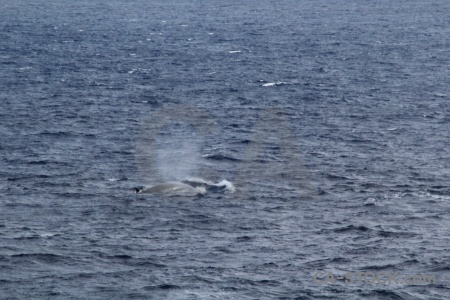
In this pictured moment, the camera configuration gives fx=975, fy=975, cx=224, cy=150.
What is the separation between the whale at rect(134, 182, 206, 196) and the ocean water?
1.29m

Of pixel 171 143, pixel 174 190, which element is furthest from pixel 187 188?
pixel 171 143

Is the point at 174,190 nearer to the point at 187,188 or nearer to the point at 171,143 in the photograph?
the point at 187,188

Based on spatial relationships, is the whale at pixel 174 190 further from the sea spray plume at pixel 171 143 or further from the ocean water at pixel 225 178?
the sea spray plume at pixel 171 143

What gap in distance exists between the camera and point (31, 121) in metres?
99.9

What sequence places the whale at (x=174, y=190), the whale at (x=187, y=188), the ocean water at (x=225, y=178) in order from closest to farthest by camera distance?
the ocean water at (x=225, y=178) → the whale at (x=174, y=190) → the whale at (x=187, y=188)

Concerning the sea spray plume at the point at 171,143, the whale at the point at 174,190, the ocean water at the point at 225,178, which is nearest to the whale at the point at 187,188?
the whale at the point at 174,190

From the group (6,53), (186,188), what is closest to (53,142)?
(186,188)

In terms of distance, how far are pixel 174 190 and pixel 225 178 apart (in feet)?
20.0

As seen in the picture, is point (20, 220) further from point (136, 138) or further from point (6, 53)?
point (6, 53)

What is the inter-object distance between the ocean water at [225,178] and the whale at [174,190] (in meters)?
1.29

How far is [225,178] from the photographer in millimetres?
79000

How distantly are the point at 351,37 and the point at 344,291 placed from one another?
14123 centimetres

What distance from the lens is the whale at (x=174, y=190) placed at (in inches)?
2911

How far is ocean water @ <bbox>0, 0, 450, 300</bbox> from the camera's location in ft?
188
